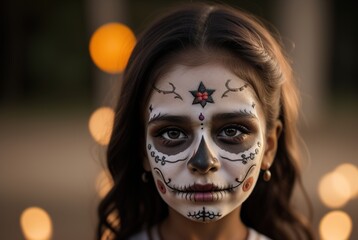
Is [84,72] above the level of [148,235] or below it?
above

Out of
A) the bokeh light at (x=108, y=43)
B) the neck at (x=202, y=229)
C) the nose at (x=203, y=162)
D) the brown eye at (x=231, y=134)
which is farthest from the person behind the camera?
the bokeh light at (x=108, y=43)

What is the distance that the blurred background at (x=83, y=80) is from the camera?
685 centimetres

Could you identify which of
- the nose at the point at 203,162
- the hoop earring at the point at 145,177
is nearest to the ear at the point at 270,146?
the nose at the point at 203,162

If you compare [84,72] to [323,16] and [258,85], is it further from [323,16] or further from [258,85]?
[258,85]

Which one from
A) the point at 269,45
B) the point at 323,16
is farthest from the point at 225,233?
the point at 323,16

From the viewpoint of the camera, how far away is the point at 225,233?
8.02ft

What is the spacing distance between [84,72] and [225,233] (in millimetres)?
7901

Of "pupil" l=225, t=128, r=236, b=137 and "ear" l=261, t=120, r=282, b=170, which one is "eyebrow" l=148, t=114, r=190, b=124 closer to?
"pupil" l=225, t=128, r=236, b=137

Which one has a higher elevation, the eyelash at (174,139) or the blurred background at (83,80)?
the blurred background at (83,80)

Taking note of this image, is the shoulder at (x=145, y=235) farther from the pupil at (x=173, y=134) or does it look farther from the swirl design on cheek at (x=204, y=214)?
the pupil at (x=173, y=134)

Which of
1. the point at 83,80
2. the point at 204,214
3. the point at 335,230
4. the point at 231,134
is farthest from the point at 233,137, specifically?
the point at 83,80

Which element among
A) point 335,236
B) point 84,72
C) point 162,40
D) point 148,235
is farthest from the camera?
point 84,72

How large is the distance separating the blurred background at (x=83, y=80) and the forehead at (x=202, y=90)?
152 inches

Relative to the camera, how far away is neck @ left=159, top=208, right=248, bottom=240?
2.42m
